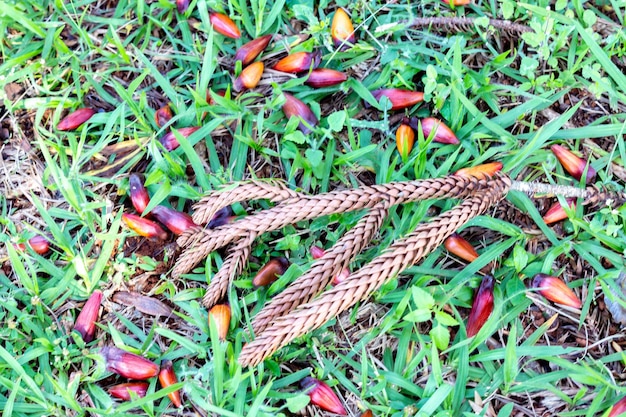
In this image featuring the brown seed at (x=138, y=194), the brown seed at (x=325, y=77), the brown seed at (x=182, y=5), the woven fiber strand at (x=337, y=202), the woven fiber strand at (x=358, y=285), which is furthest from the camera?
the brown seed at (x=182, y=5)

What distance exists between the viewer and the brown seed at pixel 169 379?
2529 mm

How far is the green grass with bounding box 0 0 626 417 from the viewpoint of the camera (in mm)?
2535

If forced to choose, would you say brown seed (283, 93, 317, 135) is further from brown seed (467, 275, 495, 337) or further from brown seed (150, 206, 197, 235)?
brown seed (467, 275, 495, 337)

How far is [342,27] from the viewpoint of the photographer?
2.87 meters

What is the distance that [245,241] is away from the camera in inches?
99.3

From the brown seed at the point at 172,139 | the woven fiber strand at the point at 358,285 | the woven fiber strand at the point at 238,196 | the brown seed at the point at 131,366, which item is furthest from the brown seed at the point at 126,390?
the brown seed at the point at 172,139

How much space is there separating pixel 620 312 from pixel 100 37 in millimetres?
2872

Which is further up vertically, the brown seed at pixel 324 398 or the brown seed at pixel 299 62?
the brown seed at pixel 299 62

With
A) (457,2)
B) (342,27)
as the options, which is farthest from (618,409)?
(342,27)

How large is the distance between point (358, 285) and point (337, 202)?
1.17ft

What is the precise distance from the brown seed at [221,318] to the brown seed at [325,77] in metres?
1.17

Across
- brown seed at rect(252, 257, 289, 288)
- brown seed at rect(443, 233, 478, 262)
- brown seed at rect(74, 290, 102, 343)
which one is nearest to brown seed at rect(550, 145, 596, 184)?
brown seed at rect(443, 233, 478, 262)

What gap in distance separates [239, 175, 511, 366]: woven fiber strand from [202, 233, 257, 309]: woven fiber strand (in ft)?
1.03

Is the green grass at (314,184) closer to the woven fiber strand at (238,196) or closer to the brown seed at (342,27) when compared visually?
the brown seed at (342,27)
